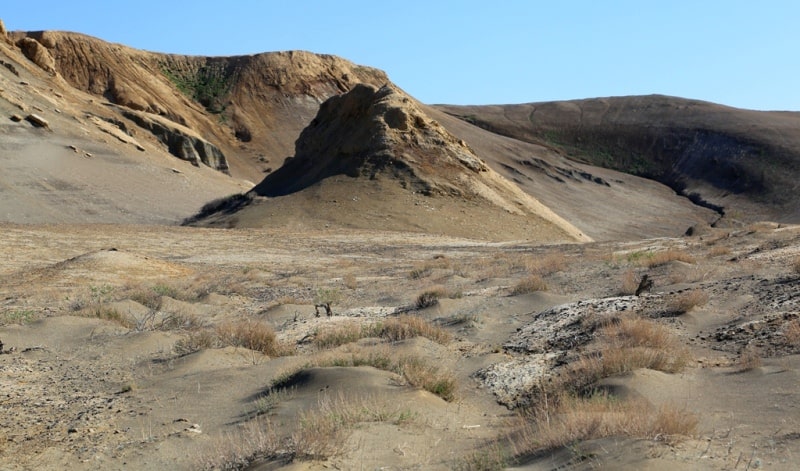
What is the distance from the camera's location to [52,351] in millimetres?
8977

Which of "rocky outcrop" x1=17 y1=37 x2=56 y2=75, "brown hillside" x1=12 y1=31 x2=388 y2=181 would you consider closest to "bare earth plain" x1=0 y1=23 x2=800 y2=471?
"rocky outcrop" x1=17 y1=37 x2=56 y2=75

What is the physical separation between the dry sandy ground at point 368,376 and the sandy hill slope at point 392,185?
74.7ft

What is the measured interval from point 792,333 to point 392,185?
34.8 meters

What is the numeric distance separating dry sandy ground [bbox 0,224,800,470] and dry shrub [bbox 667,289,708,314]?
82 mm

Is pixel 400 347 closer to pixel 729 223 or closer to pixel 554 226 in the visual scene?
pixel 554 226

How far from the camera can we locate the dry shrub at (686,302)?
9.48m

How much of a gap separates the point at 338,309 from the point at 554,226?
Result: 1206 inches

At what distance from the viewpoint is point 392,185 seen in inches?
1649

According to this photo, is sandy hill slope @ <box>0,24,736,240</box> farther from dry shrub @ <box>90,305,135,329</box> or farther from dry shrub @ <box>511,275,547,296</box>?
dry shrub @ <box>90,305,135,329</box>

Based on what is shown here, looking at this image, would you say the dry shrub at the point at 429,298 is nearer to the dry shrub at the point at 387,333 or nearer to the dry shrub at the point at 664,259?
the dry shrub at the point at 387,333


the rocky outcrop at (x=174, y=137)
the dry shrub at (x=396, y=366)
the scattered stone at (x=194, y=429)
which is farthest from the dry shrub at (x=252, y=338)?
the rocky outcrop at (x=174, y=137)

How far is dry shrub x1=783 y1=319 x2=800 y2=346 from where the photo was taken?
740cm

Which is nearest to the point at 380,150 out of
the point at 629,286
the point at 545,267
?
the point at 545,267

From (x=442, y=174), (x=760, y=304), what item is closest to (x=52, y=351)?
(x=760, y=304)
